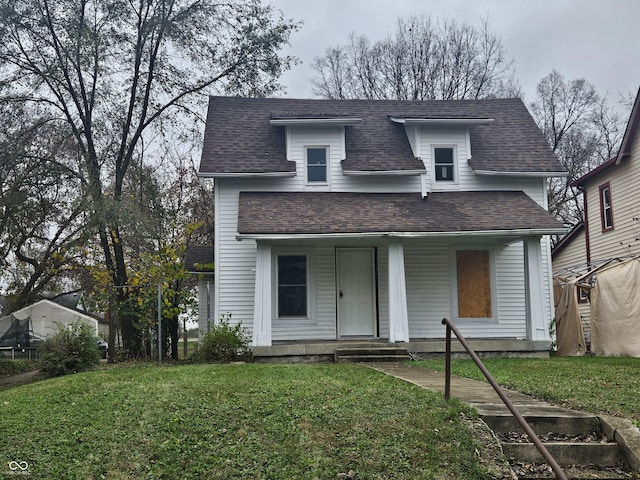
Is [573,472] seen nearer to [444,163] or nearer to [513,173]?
[513,173]

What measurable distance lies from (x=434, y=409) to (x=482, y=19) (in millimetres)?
33360

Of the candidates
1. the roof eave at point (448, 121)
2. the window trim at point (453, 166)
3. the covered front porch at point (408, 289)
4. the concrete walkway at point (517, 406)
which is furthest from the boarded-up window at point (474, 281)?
the concrete walkway at point (517, 406)

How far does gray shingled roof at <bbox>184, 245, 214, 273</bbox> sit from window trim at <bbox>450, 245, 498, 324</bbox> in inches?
251

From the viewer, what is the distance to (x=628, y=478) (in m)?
5.76

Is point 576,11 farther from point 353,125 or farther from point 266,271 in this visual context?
point 266,271

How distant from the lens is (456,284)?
16156 mm

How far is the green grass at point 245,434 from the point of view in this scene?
19.0 ft

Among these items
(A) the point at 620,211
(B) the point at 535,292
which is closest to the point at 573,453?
(B) the point at 535,292

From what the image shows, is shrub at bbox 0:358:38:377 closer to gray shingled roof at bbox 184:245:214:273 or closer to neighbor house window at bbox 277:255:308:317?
gray shingled roof at bbox 184:245:214:273

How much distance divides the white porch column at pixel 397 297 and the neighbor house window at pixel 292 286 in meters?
2.46

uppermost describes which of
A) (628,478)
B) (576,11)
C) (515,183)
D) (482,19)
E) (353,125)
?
(482,19)

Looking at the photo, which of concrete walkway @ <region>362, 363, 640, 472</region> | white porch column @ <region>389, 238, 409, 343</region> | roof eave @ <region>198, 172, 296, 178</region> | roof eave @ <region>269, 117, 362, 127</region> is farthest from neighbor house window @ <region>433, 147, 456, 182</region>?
concrete walkway @ <region>362, 363, 640, 472</region>

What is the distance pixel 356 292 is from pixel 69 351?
6.82 m

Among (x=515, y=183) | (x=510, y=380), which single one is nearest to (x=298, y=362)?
(x=510, y=380)
